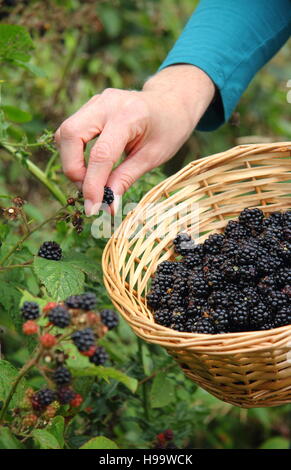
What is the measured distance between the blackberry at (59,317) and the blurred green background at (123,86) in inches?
25.6

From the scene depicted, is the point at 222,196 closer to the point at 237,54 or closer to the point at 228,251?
the point at 228,251

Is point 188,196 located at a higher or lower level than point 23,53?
lower

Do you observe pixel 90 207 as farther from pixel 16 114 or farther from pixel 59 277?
pixel 16 114

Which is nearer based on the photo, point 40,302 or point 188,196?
point 40,302

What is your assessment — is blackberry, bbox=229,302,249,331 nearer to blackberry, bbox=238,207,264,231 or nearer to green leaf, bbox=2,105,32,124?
blackberry, bbox=238,207,264,231

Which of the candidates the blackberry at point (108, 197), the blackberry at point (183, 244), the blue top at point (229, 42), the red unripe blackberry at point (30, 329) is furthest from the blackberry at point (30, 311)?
the blue top at point (229, 42)

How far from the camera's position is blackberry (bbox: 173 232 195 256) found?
157 cm

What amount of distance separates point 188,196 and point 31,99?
1.35 metres

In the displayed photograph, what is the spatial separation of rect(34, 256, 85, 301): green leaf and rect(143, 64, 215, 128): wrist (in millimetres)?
572

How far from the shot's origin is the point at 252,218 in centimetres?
158

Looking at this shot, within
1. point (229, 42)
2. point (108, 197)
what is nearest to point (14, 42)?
point (108, 197)

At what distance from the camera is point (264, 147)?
161cm
